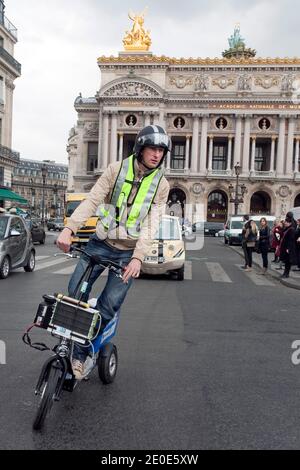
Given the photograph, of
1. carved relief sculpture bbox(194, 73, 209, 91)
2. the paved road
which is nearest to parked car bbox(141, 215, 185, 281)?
the paved road

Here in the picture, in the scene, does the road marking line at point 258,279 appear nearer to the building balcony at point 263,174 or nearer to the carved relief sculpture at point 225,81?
the building balcony at point 263,174

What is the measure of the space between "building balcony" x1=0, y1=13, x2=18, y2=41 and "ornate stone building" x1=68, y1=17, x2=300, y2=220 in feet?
69.4

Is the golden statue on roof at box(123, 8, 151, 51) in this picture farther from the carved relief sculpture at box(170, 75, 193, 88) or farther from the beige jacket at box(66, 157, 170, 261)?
the beige jacket at box(66, 157, 170, 261)

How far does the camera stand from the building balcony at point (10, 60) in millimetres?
44362

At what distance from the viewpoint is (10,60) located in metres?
46.3

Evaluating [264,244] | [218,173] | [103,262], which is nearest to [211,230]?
[218,173]

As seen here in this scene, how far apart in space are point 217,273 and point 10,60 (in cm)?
3774

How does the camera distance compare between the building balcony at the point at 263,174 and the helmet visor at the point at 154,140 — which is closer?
the helmet visor at the point at 154,140

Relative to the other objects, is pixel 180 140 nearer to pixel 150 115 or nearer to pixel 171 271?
pixel 150 115

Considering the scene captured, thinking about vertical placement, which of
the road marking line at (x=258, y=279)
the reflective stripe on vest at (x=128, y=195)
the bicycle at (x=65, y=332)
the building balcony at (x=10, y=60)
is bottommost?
the road marking line at (x=258, y=279)

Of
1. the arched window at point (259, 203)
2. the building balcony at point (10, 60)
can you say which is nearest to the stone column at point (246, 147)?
the arched window at point (259, 203)

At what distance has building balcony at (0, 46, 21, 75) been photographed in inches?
1747

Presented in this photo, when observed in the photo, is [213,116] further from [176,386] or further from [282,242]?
[176,386]

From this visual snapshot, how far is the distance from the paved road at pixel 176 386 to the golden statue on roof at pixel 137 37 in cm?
6689
